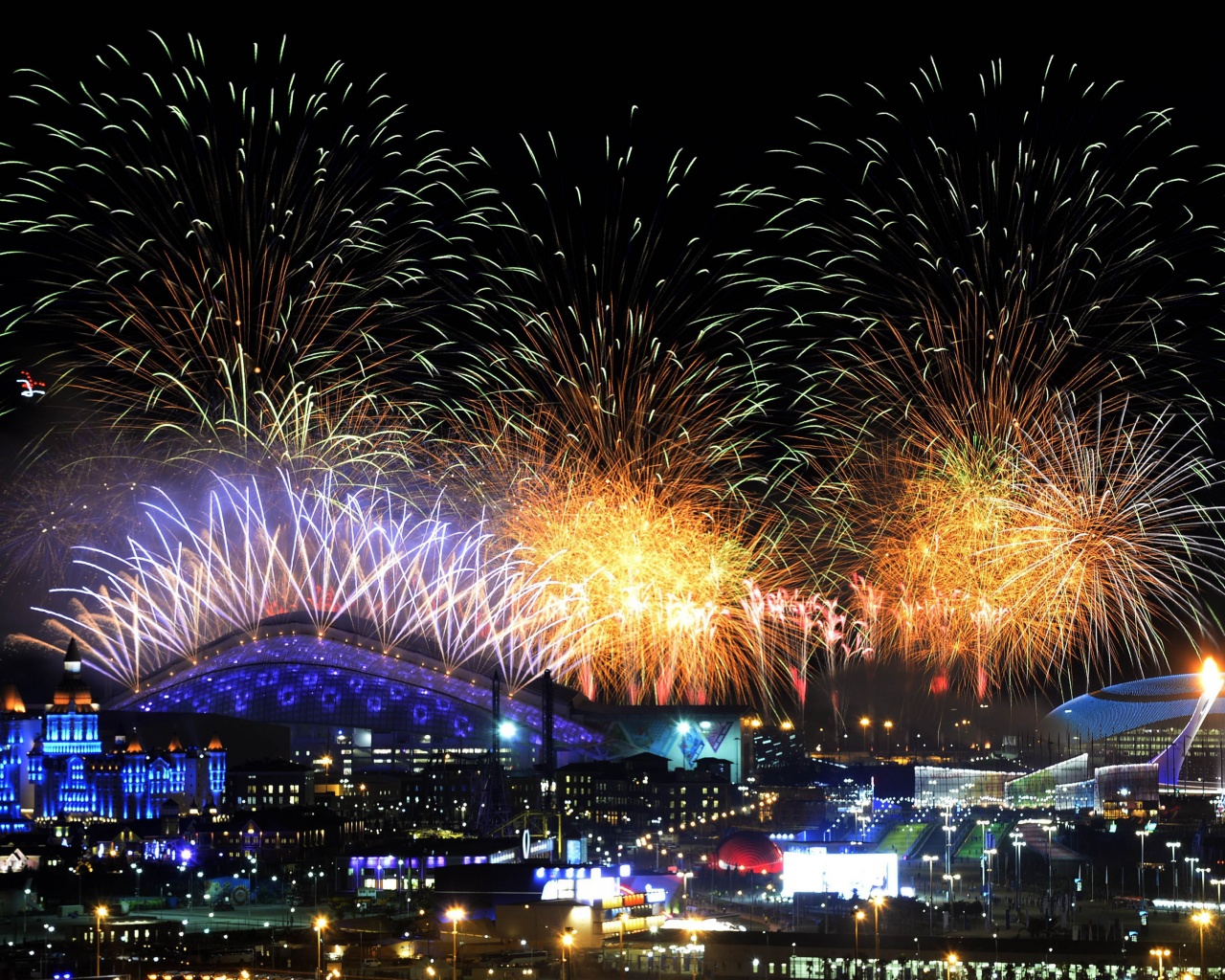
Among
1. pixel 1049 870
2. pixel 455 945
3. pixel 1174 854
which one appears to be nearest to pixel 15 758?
pixel 1049 870

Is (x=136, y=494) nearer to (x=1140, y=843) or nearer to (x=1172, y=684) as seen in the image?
(x=1140, y=843)

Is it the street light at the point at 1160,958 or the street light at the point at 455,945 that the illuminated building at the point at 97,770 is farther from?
the street light at the point at 1160,958

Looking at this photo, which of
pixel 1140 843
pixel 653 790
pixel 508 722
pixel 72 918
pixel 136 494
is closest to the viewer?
pixel 72 918

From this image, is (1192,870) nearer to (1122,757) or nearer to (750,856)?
(750,856)

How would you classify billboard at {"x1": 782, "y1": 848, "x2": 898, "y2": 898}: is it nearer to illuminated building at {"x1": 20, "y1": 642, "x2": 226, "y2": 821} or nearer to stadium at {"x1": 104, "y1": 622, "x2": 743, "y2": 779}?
illuminated building at {"x1": 20, "y1": 642, "x2": 226, "y2": 821}

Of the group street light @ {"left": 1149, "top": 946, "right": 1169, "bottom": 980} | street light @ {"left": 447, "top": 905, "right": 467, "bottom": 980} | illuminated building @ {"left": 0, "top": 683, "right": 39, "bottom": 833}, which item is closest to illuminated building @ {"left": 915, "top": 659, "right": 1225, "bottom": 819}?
illuminated building @ {"left": 0, "top": 683, "right": 39, "bottom": 833}

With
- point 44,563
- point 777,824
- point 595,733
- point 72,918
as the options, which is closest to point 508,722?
point 595,733
